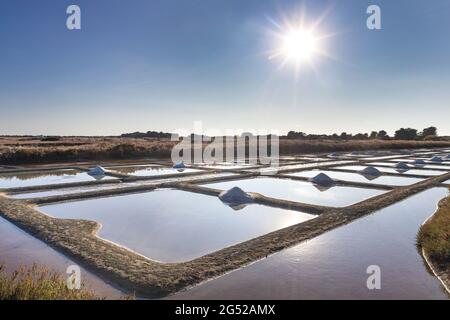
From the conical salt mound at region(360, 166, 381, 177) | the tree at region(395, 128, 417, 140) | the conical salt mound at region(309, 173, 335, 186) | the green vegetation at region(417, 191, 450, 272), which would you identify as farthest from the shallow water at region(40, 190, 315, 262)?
the tree at region(395, 128, 417, 140)

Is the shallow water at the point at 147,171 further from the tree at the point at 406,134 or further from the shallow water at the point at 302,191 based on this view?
the tree at the point at 406,134

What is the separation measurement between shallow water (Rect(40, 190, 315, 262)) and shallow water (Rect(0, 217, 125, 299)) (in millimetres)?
909

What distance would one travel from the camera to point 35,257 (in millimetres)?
4625

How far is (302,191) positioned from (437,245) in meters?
5.35

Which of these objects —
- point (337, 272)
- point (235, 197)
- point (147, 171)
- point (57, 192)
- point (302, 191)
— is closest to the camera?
point (337, 272)

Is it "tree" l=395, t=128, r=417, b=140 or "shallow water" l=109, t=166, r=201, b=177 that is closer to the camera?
"shallow water" l=109, t=166, r=201, b=177

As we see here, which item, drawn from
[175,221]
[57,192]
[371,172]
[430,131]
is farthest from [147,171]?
[430,131]

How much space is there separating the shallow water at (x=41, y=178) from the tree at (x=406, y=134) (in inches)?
2447

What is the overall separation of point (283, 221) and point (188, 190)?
418 centimetres

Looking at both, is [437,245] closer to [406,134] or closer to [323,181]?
[323,181]

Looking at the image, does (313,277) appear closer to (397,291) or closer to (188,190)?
(397,291)

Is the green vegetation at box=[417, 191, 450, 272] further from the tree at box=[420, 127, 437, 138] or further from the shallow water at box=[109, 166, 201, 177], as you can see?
the tree at box=[420, 127, 437, 138]

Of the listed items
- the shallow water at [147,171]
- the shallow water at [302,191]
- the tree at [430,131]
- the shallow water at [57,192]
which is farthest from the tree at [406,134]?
the shallow water at [57,192]

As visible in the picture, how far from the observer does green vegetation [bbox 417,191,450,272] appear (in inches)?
183
